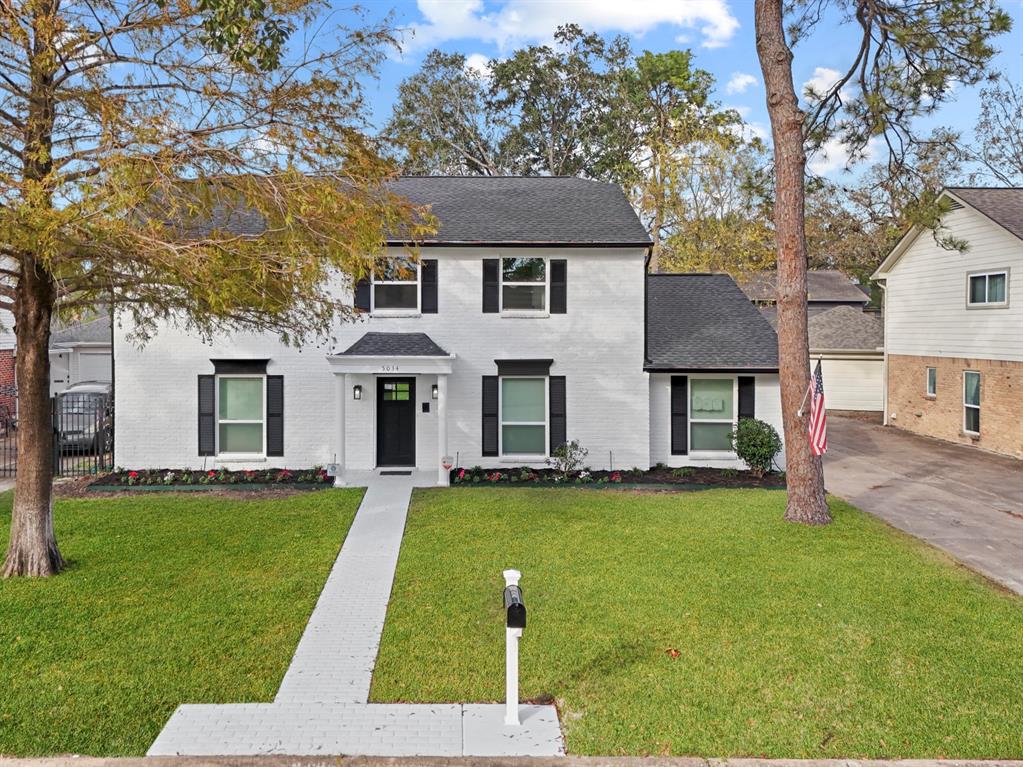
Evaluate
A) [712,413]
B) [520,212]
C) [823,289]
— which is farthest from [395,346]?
[823,289]

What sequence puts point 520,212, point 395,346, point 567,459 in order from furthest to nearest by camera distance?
1. point 520,212
2. point 567,459
3. point 395,346

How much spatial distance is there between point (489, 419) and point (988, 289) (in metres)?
13.9

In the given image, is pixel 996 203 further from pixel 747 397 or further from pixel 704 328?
pixel 747 397

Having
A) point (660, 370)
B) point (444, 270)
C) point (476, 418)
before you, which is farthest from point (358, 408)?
point (660, 370)

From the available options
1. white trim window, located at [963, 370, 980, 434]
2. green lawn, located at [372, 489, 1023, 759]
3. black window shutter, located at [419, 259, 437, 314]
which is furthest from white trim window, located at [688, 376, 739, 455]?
white trim window, located at [963, 370, 980, 434]

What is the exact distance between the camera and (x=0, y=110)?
7.21m

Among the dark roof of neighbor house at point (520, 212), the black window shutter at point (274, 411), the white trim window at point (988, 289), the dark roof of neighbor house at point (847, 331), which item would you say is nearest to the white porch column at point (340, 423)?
the black window shutter at point (274, 411)

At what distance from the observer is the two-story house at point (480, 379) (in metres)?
14.6

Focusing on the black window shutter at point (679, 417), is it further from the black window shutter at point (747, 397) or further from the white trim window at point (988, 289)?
the white trim window at point (988, 289)

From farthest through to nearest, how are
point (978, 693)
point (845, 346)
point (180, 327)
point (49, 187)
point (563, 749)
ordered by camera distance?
1. point (845, 346)
2. point (180, 327)
3. point (49, 187)
4. point (978, 693)
5. point (563, 749)

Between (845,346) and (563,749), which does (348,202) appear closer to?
(563,749)

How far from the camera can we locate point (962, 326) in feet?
64.4

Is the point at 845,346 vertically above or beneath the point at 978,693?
above

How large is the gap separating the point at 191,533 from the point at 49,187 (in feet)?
17.0
